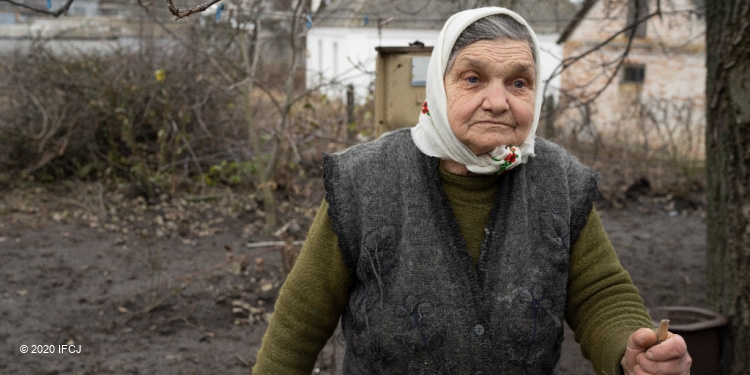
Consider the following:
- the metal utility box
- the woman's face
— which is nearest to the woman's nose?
the woman's face

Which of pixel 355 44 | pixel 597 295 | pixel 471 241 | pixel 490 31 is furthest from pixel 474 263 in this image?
pixel 355 44

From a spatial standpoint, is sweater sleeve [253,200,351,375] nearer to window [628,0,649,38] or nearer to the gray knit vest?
the gray knit vest

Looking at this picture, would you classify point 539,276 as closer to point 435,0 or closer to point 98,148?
point 435,0

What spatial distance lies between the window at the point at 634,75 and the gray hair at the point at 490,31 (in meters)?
19.5

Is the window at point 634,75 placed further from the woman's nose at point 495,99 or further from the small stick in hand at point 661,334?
the small stick in hand at point 661,334

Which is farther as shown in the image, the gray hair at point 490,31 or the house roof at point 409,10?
the house roof at point 409,10

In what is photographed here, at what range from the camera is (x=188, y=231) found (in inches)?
287

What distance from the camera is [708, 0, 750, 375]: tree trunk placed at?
10.8 feet

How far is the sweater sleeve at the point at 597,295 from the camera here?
1.79 m

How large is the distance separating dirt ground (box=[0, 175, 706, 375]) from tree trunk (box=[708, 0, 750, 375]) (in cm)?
111

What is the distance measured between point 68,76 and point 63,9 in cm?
589

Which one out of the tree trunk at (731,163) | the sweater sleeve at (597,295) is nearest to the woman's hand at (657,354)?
the sweater sleeve at (597,295)

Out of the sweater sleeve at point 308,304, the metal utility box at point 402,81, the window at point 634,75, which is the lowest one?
the window at point 634,75

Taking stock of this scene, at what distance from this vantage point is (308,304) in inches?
73.4
